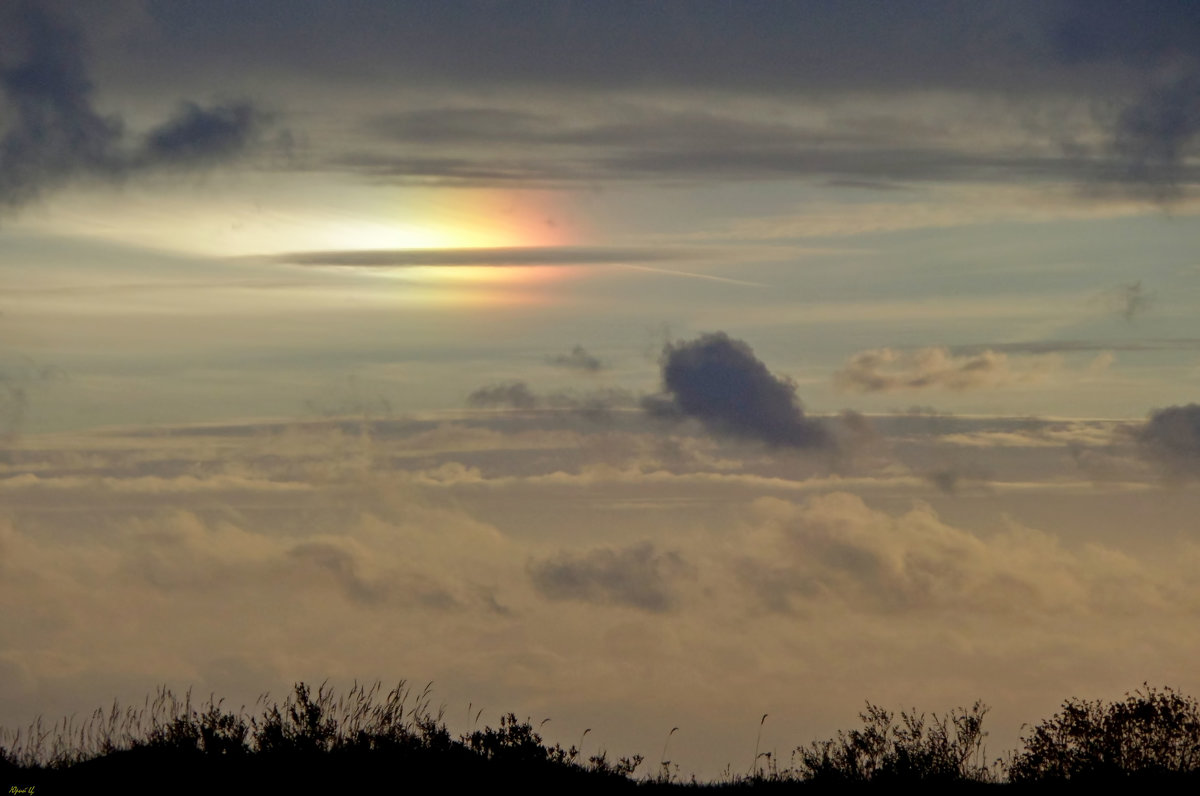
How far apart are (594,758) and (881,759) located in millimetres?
5510

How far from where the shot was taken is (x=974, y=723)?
2580 centimetres

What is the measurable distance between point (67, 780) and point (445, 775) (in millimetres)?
5933

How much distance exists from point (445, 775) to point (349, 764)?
1.60 meters

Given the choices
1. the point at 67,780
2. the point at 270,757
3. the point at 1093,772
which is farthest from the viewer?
the point at 1093,772

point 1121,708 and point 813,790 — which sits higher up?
point 1121,708

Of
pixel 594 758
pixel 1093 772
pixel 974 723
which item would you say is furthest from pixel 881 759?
pixel 594 758

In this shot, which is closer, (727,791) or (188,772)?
(188,772)

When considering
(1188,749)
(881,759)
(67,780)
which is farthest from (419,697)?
(1188,749)

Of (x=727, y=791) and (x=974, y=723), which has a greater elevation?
(x=974, y=723)

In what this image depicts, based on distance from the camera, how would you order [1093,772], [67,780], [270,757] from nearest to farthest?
[67,780], [270,757], [1093,772]

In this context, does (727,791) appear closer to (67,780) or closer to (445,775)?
(445,775)

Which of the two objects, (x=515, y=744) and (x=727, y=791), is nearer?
(x=727, y=791)

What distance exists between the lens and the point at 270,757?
2284 centimetres

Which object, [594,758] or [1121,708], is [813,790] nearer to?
[594,758]
